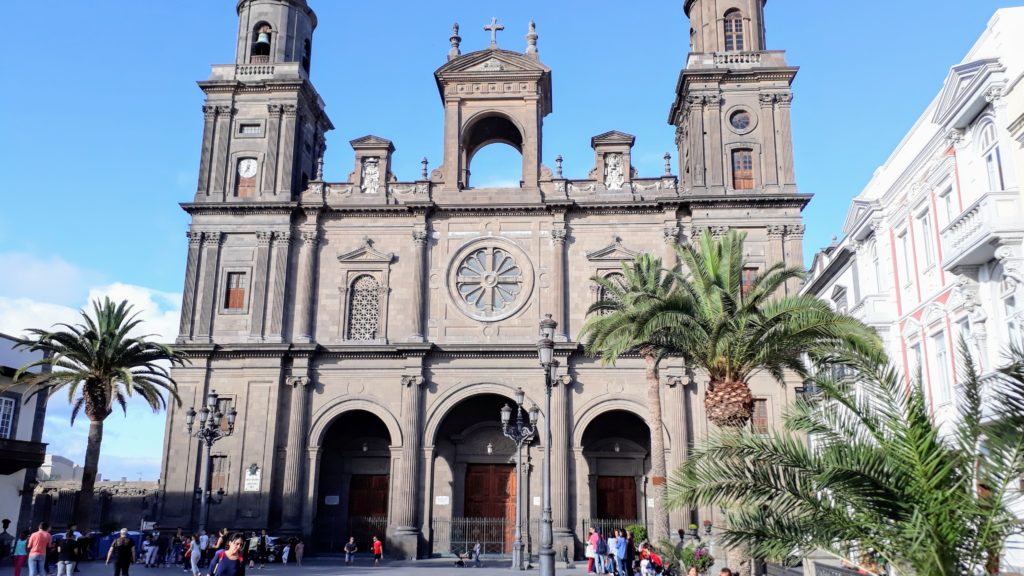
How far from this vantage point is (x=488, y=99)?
126ft

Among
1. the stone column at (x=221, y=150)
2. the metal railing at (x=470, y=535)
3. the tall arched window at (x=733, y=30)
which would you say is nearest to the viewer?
the metal railing at (x=470, y=535)

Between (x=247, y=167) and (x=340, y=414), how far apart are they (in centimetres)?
1173

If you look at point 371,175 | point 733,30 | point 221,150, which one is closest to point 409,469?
point 371,175

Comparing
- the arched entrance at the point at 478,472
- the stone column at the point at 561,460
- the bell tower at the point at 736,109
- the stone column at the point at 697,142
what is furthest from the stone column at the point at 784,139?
the arched entrance at the point at 478,472

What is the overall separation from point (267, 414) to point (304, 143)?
12.9 m

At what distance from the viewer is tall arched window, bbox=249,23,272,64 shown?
132 feet

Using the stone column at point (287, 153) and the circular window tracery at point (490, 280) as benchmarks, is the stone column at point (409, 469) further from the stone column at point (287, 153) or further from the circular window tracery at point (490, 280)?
the stone column at point (287, 153)

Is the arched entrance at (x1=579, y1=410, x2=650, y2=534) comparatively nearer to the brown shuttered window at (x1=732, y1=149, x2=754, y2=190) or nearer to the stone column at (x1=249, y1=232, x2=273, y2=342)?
the brown shuttered window at (x1=732, y1=149, x2=754, y2=190)

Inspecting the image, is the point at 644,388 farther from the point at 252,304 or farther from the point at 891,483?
the point at 891,483

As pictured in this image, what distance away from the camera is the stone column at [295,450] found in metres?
33.3

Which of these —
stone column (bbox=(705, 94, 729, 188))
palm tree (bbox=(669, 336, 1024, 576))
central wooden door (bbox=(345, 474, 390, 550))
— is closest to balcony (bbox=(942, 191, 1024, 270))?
palm tree (bbox=(669, 336, 1024, 576))

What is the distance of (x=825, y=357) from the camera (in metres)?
19.5

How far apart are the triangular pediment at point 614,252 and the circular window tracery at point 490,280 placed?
276 cm

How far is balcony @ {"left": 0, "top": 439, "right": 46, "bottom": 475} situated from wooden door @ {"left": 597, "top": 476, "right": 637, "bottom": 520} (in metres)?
22.0
